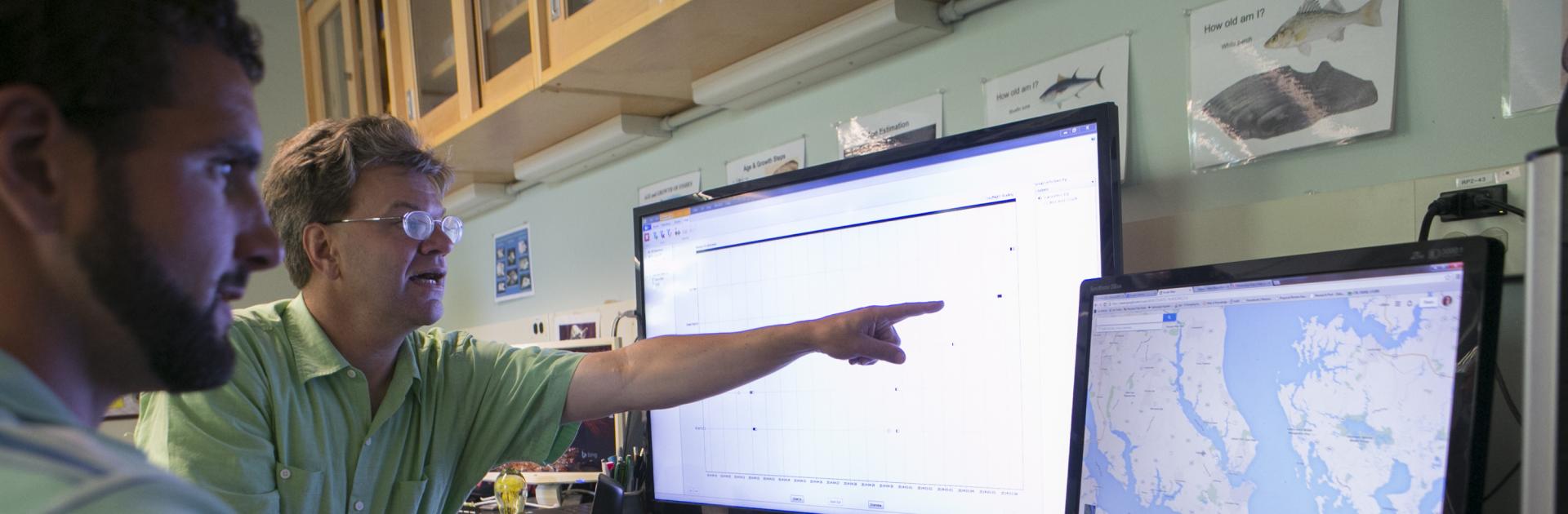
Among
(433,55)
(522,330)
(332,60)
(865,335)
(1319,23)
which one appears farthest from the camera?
(332,60)

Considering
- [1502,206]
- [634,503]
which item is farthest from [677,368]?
[1502,206]

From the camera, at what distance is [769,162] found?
5.17 ft

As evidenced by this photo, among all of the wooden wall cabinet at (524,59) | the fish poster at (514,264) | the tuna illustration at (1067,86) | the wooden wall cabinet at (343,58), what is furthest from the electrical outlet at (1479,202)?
the wooden wall cabinet at (343,58)

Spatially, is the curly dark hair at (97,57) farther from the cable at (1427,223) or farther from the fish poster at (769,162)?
the fish poster at (769,162)

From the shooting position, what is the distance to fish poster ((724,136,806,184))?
152 cm

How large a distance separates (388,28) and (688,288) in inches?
55.6

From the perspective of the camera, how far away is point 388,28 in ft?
7.60

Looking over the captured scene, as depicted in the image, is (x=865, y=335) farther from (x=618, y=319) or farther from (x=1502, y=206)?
(x=618, y=319)

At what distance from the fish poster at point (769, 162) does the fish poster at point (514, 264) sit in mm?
899

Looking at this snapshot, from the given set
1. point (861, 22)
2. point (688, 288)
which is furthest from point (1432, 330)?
→ point (688, 288)

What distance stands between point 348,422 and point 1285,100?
3.79ft

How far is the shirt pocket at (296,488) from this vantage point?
3.74ft

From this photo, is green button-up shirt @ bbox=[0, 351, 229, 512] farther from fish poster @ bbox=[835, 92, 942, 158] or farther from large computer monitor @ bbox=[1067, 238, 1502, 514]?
fish poster @ bbox=[835, 92, 942, 158]

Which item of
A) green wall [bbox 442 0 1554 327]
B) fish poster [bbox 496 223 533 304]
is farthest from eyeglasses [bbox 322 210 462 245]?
fish poster [bbox 496 223 533 304]
